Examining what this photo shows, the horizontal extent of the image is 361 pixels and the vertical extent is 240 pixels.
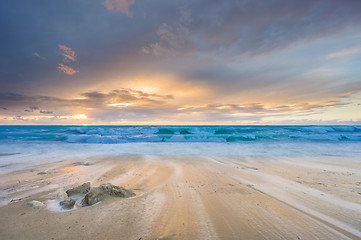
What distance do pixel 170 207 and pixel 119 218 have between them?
958 millimetres

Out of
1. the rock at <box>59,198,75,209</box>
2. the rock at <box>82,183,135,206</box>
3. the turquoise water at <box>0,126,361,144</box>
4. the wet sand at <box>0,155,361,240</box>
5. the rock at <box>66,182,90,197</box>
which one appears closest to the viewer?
→ the wet sand at <box>0,155,361,240</box>

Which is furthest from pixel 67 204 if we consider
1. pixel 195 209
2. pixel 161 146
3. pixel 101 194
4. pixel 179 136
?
pixel 179 136

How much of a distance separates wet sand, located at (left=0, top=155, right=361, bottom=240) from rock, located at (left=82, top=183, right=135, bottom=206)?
0.46 ft

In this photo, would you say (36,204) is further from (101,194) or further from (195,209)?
(195,209)

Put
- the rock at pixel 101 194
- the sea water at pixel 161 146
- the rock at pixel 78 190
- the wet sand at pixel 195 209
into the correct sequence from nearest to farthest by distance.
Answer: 1. the wet sand at pixel 195 209
2. the rock at pixel 101 194
3. the rock at pixel 78 190
4. the sea water at pixel 161 146

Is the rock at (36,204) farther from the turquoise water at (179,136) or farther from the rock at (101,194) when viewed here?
the turquoise water at (179,136)

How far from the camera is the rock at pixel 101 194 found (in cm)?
302

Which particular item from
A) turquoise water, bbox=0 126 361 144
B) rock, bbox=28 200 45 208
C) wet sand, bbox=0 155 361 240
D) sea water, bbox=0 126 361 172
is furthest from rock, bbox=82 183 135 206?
turquoise water, bbox=0 126 361 144

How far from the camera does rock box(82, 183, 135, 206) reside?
3.02m

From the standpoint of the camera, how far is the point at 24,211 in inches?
109

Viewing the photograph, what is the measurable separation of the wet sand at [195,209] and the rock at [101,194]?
14cm

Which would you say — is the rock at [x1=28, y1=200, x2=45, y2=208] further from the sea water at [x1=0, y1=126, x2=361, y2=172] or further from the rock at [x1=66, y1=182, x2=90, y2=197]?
the sea water at [x1=0, y1=126, x2=361, y2=172]

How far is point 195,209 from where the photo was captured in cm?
295

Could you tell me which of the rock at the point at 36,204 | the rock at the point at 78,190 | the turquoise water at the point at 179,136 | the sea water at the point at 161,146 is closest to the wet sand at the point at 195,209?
the rock at the point at 36,204
